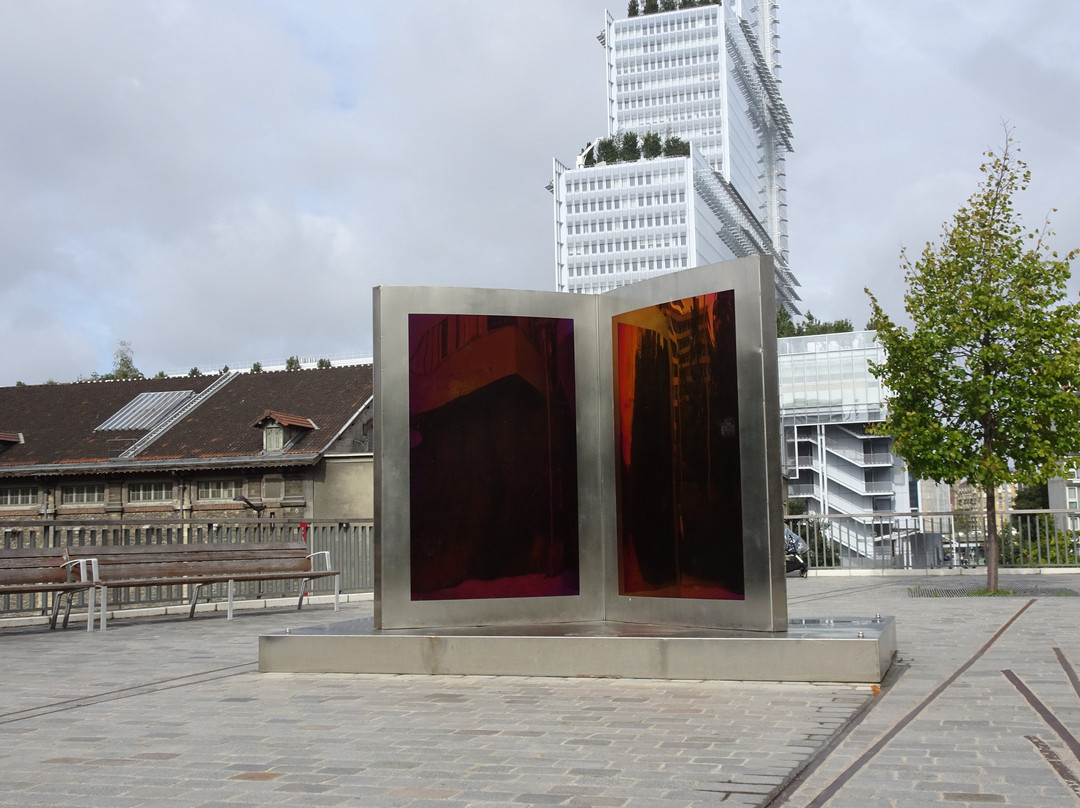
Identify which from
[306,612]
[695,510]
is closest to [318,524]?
[306,612]

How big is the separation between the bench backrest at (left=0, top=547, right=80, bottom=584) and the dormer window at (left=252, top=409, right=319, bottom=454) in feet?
128

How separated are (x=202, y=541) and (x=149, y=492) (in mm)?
40397

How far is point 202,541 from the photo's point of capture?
15.2 m

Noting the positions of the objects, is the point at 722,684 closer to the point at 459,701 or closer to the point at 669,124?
the point at 459,701

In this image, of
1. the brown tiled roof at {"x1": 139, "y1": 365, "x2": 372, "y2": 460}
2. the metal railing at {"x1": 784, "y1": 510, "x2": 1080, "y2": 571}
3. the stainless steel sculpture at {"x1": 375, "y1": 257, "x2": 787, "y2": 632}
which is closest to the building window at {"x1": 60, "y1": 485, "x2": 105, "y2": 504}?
the brown tiled roof at {"x1": 139, "y1": 365, "x2": 372, "y2": 460}

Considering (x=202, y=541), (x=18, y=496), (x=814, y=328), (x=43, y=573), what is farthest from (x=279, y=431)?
(x=814, y=328)

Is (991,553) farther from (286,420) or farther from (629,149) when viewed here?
(629,149)

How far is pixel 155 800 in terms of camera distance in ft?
14.6

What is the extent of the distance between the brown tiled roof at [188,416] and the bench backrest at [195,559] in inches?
1416

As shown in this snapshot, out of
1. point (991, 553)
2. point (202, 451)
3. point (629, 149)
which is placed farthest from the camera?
point (629, 149)

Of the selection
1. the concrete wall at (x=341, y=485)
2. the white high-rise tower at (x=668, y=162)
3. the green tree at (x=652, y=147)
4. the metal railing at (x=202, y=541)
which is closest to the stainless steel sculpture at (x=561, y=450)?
the metal railing at (x=202, y=541)

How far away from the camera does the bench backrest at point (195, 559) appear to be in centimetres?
1253

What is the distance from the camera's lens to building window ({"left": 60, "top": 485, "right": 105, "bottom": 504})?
53406 mm

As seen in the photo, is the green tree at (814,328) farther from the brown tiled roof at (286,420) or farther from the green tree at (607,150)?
the brown tiled roof at (286,420)
